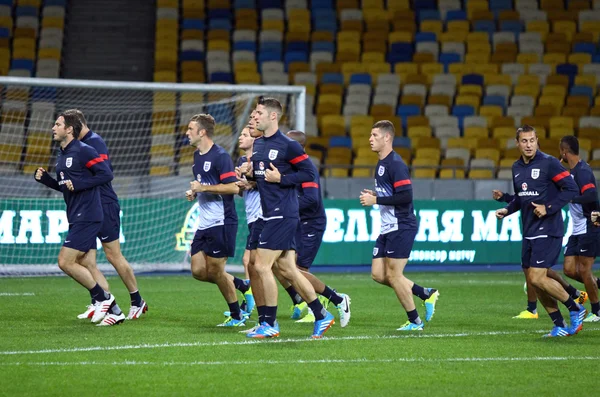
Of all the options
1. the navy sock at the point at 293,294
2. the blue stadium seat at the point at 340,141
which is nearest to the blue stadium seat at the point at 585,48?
the blue stadium seat at the point at 340,141

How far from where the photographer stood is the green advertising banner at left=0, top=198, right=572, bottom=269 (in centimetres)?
1839

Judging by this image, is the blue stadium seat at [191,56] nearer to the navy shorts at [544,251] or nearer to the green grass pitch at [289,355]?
the green grass pitch at [289,355]

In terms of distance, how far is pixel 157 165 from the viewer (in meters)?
21.0

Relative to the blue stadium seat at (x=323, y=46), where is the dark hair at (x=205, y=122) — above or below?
below

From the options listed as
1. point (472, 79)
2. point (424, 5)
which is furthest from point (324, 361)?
point (424, 5)

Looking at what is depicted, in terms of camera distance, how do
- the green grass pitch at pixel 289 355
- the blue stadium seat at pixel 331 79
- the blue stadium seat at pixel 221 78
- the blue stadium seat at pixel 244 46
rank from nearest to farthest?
the green grass pitch at pixel 289 355
the blue stadium seat at pixel 221 78
the blue stadium seat at pixel 331 79
the blue stadium seat at pixel 244 46

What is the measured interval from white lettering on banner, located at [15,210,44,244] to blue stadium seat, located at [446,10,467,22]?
1584 centimetres

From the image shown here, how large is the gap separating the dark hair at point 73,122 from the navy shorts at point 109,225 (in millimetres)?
1141

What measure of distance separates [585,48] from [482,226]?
10.5 m

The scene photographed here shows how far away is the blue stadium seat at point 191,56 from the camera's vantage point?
28.0m

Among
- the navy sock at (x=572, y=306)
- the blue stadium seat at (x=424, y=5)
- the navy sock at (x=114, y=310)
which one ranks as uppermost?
the blue stadium seat at (x=424, y=5)

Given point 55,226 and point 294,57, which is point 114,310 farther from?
point 294,57

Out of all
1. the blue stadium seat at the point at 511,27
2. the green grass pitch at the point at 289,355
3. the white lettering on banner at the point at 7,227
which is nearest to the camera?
the green grass pitch at the point at 289,355

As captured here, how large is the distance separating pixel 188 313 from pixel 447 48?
60.6 ft
